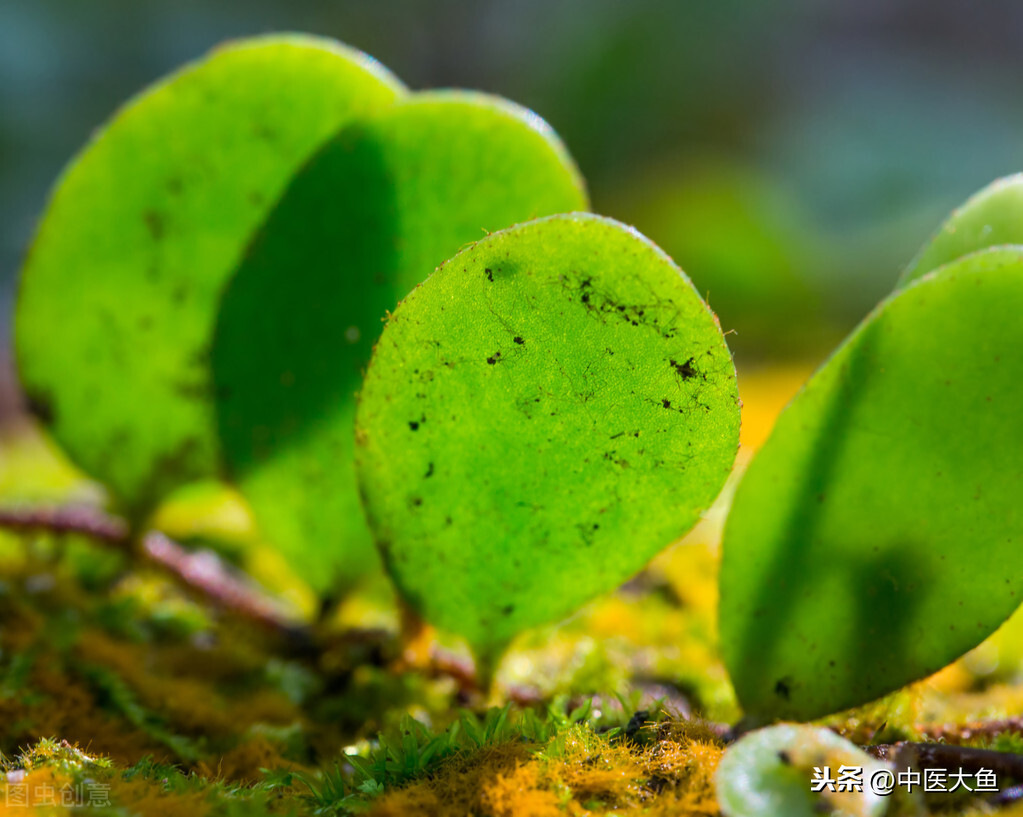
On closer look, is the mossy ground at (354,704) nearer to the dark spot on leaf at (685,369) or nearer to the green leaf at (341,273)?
the green leaf at (341,273)

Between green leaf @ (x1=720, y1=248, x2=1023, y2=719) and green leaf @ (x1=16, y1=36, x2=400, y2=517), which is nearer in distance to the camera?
green leaf @ (x1=720, y1=248, x2=1023, y2=719)

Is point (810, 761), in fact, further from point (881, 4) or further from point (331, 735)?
point (881, 4)

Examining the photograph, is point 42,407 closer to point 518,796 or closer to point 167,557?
point 167,557

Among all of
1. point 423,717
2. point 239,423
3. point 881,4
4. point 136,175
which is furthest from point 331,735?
point 881,4

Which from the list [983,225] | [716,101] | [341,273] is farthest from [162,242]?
[716,101]

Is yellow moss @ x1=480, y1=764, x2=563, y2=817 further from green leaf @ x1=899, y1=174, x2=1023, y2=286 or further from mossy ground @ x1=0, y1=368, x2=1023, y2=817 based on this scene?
green leaf @ x1=899, y1=174, x2=1023, y2=286

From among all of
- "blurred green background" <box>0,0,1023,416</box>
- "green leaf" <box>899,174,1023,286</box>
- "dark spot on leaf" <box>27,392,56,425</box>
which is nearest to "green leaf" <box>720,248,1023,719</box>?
"green leaf" <box>899,174,1023,286</box>
